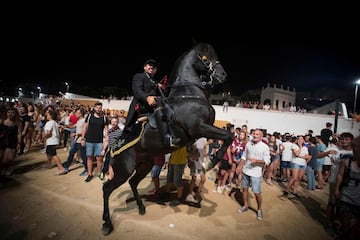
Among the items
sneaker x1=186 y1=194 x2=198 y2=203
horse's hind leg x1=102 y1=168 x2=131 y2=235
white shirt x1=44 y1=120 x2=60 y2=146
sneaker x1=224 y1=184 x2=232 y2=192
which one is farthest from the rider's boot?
white shirt x1=44 y1=120 x2=60 y2=146

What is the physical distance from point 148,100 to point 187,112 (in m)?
0.70

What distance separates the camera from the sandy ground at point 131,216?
3729 millimetres

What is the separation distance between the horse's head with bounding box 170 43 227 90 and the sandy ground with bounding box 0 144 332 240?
9.68 ft

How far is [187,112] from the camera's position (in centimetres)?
321

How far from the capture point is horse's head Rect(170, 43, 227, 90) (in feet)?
11.4

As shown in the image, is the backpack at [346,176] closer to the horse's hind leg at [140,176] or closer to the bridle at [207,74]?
the bridle at [207,74]

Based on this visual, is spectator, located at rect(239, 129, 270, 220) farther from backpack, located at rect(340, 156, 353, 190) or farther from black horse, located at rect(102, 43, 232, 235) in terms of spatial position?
black horse, located at rect(102, 43, 232, 235)

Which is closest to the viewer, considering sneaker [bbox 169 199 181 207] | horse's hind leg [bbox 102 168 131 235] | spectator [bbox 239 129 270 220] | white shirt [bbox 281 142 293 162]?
horse's hind leg [bbox 102 168 131 235]

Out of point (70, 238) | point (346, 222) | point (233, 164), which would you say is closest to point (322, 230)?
point (346, 222)

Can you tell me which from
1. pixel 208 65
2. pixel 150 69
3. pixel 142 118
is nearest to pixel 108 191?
pixel 142 118

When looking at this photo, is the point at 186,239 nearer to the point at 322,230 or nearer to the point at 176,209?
the point at 176,209

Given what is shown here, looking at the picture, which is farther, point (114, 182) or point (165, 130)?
point (114, 182)

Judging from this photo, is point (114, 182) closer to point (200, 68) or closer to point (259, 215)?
point (200, 68)

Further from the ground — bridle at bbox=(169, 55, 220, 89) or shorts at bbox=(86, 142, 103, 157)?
bridle at bbox=(169, 55, 220, 89)
